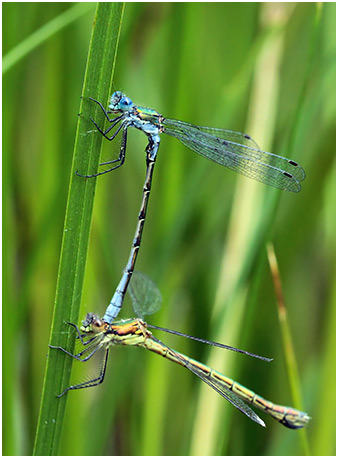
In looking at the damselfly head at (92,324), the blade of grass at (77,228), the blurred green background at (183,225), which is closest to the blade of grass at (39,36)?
the blurred green background at (183,225)

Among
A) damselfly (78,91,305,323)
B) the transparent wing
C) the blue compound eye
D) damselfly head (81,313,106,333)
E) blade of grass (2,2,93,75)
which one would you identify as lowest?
damselfly head (81,313,106,333)

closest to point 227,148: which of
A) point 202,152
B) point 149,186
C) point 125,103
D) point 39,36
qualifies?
point 202,152

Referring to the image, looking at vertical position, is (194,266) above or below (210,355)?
above

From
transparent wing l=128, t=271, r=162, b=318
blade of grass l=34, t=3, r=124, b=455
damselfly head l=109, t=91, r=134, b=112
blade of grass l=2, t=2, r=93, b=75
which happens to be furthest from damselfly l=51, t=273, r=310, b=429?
blade of grass l=2, t=2, r=93, b=75

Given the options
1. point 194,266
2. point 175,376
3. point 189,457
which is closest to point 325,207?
point 194,266

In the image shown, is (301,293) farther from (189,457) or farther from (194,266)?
(189,457)

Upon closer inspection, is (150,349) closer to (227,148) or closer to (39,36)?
(227,148)

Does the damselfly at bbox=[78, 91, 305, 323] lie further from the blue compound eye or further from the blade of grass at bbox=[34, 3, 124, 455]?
the blade of grass at bbox=[34, 3, 124, 455]

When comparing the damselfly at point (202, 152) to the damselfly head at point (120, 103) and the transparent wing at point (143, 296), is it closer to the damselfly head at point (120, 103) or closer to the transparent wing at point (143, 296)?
the damselfly head at point (120, 103)
